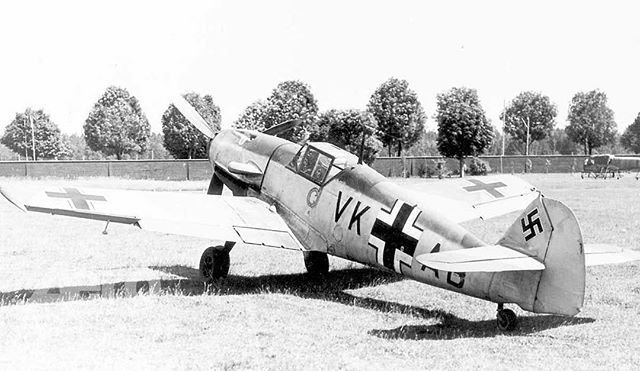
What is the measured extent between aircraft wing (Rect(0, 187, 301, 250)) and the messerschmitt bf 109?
0.06ft

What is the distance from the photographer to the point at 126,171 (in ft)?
161

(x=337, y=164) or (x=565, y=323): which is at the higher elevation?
(x=337, y=164)

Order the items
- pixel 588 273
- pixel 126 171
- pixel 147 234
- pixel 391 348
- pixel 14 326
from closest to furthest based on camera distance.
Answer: pixel 391 348, pixel 14 326, pixel 588 273, pixel 147 234, pixel 126 171

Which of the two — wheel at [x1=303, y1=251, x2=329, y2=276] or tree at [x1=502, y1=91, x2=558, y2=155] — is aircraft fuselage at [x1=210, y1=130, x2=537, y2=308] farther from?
tree at [x1=502, y1=91, x2=558, y2=155]

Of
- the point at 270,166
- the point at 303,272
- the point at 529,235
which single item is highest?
the point at 270,166

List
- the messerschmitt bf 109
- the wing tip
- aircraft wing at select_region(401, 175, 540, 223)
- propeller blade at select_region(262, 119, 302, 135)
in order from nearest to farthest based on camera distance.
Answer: the messerschmitt bf 109
the wing tip
aircraft wing at select_region(401, 175, 540, 223)
propeller blade at select_region(262, 119, 302, 135)

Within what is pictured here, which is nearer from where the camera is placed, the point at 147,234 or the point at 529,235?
the point at 529,235

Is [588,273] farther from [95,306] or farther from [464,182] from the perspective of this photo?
[95,306]

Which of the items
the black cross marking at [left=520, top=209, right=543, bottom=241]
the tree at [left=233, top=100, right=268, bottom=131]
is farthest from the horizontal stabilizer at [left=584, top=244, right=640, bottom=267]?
the tree at [left=233, top=100, right=268, bottom=131]

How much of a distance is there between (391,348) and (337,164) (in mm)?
3454

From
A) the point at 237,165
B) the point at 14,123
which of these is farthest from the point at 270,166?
the point at 14,123

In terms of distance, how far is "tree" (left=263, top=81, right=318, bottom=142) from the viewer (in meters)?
52.0

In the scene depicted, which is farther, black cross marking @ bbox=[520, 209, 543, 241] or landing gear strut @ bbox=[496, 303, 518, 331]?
landing gear strut @ bbox=[496, 303, 518, 331]

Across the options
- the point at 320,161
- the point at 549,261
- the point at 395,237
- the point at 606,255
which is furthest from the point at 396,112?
the point at 549,261
